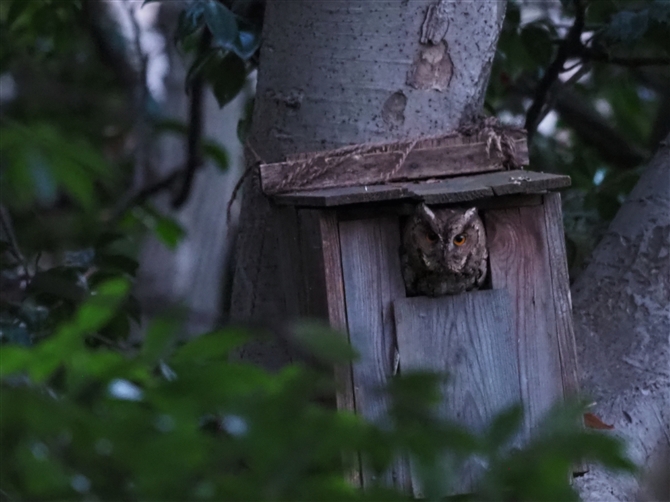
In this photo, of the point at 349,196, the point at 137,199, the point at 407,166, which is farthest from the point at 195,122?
the point at 349,196

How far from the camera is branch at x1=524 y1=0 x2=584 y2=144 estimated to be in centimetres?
214

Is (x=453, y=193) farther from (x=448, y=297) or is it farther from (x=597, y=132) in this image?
(x=597, y=132)

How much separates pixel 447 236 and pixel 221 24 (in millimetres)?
729

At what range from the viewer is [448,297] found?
155 centimetres

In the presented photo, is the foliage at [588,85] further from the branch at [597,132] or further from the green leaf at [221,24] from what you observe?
the green leaf at [221,24]

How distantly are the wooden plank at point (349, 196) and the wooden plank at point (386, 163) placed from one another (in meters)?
0.06

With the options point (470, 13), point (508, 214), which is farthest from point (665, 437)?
point (470, 13)

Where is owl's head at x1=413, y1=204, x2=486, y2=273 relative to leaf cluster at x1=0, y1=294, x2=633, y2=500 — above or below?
above

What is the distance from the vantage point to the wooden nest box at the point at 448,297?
4.99 ft

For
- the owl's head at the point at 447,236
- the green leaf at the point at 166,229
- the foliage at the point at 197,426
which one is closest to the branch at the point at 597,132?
the green leaf at the point at 166,229

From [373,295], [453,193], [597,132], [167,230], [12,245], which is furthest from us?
[597,132]

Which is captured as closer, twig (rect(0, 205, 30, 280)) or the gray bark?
twig (rect(0, 205, 30, 280))

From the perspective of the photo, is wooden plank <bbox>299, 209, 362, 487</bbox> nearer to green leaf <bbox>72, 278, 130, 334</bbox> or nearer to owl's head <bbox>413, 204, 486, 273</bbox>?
owl's head <bbox>413, 204, 486, 273</bbox>

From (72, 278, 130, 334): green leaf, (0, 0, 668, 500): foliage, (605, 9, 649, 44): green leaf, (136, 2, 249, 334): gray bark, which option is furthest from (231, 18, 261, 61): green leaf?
(136, 2, 249, 334): gray bark
